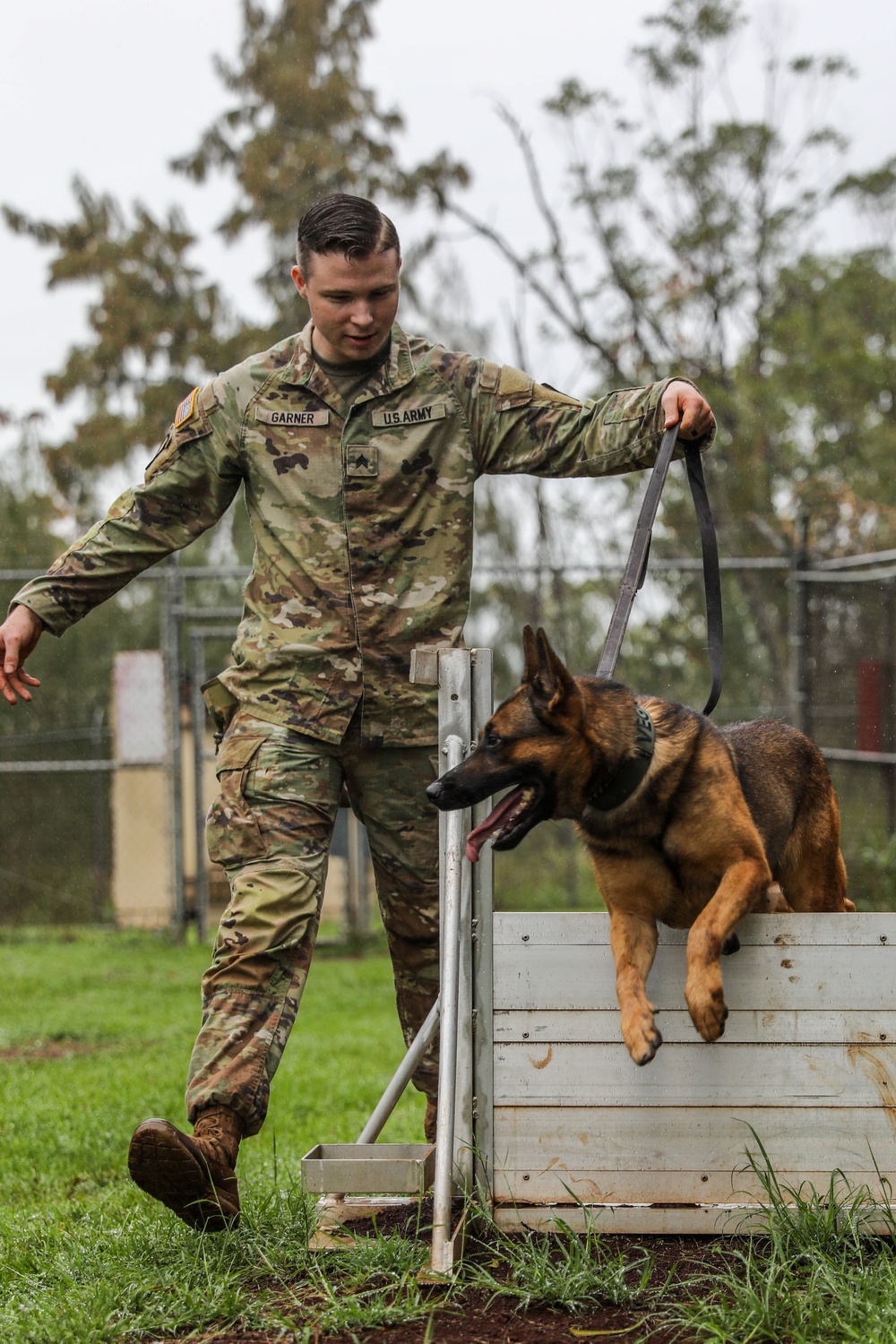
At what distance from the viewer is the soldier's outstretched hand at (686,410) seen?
136 inches

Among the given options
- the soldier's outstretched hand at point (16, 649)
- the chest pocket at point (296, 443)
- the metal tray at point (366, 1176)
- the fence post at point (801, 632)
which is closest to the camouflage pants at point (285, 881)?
the metal tray at point (366, 1176)

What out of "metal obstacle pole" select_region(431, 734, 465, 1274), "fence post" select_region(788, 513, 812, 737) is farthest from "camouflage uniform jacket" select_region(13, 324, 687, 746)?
"fence post" select_region(788, 513, 812, 737)

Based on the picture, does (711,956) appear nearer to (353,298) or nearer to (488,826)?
(488,826)

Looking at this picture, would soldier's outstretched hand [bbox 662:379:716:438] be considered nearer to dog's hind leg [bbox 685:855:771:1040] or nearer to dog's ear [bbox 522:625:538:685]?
dog's ear [bbox 522:625:538:685]

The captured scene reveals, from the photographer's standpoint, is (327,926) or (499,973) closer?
(499,973)

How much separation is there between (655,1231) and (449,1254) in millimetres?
562

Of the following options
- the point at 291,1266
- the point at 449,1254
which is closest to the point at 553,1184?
the point at 449,1254

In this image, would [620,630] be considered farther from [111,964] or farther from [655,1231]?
[111,964]

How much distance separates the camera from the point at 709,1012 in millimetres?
2992

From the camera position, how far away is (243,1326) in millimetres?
2686

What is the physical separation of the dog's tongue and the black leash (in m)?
0.39

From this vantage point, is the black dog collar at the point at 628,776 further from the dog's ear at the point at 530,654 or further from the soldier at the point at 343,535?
the soldier at the point at 343,535

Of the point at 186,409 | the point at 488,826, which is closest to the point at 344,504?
the point at 186,409

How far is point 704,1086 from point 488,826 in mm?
790
